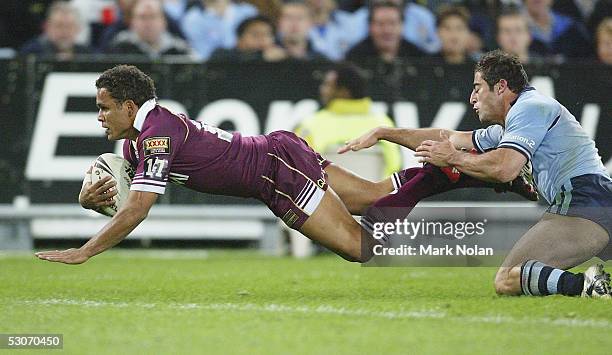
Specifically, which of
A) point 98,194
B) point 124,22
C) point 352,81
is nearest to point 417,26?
point 352,81

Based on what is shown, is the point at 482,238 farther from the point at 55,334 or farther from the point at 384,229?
the point at 55,334

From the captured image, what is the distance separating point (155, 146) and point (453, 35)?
6.67 meters

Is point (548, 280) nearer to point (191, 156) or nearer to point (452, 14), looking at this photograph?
point (191, 156)

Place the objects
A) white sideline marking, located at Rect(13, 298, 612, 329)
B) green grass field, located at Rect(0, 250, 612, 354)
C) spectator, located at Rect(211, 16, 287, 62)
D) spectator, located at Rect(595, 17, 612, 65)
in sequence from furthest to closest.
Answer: spectator, located at Rect(211, 16, 287, 62), spectator, located at Rect(595, 17, 612, 65), white sideline marking, located at Rect(13, 298, 612, 329), green grass field, located at Rect(0, 250, 612, 354)

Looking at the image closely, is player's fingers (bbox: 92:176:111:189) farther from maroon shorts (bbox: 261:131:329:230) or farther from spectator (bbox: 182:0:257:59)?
spectator (bbox: 182:0:257:59)

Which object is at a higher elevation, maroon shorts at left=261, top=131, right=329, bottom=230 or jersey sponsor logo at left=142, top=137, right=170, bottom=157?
jersey sponsor logo at left=142, top=137, right=170, bottom=157

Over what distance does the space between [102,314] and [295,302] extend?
133 centimetres

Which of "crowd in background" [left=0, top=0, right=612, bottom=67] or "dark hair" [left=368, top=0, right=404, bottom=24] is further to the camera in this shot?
"dark hair" [left=368, top=0, right=404, bottom=24]

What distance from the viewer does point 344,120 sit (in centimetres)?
1203

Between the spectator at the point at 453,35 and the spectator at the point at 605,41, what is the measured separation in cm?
155

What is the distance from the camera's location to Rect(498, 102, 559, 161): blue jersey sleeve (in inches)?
289

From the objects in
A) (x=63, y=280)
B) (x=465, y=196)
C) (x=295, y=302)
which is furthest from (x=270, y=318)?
(x=465, y=196)

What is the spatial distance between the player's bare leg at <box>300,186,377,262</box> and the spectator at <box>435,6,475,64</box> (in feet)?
17.6

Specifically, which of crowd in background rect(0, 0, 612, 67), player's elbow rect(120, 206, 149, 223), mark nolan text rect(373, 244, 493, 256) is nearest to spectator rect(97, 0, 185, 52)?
crowd in background rect(0, 0, 612, 67)
